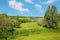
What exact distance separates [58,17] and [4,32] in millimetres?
6459

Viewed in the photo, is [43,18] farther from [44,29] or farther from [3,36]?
[3,36]

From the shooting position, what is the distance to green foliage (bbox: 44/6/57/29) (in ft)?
59.6

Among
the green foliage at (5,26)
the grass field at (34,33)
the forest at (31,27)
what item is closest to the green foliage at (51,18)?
the forest at (31,27)

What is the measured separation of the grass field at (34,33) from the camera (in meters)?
14.9

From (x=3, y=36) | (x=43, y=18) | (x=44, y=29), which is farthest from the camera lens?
(x=43, y=18)

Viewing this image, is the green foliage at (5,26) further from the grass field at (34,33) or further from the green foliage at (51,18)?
the green foliage at (51,18)

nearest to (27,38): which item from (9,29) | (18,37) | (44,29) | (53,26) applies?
(18,37)

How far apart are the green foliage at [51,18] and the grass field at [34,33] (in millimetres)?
1244

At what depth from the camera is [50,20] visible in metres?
19.0

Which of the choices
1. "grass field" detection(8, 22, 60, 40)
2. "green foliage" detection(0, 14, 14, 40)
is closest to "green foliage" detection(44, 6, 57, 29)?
"grass field" detection(8, 22, 60, 40)

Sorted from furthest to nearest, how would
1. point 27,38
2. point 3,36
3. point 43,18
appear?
point 43,18 < point 27,38 < point 3,36

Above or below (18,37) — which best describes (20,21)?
above

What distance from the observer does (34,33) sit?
16344mm

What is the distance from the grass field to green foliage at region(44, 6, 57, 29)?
4.08ft
